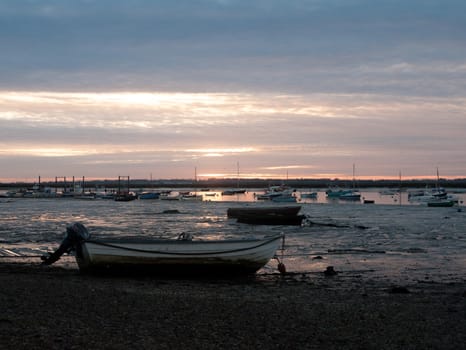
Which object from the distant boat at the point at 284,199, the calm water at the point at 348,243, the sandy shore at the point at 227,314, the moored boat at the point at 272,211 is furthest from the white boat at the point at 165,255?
the distant boat at the point at 284,199

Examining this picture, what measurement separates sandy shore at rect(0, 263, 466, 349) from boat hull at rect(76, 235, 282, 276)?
84cm

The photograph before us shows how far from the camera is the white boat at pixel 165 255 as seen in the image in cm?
1916

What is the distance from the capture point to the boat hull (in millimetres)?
19156

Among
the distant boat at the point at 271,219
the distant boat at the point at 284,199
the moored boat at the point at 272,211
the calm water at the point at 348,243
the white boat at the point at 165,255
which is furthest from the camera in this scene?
the distant boat at the point at 284,199

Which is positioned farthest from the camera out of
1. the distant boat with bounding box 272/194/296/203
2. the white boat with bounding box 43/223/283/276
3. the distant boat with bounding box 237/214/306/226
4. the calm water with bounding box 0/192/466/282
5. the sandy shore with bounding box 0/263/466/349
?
the distant boat with bounding box 272/194/296/203

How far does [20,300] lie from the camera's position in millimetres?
13672

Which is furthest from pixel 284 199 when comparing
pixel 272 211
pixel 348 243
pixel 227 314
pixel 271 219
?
pixel 227 314

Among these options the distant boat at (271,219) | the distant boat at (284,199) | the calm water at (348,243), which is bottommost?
the calm water at (348,243)

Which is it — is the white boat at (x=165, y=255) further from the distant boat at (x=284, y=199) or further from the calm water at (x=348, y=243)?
the distant boat at (x=284, y=199)

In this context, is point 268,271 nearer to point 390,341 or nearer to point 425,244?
point 390,341

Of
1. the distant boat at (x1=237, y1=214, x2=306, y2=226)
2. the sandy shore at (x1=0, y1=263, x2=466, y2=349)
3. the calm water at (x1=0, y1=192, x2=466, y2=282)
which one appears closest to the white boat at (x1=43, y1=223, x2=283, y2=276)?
the sandy shore at (x1=0, y1=263, x2=466, y2=349)

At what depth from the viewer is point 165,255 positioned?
19125mm

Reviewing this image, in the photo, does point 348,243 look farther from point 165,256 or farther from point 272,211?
point 272,211

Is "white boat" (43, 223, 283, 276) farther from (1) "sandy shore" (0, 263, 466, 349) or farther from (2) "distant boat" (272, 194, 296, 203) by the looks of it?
(2) "distant boat" (272, 194, 296, 203)
